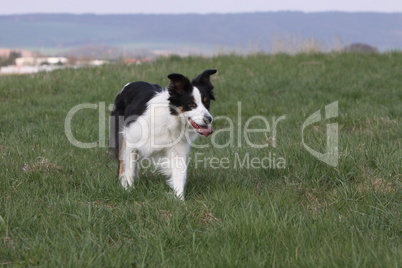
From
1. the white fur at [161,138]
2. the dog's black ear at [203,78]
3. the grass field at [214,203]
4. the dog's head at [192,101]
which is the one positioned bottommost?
the grass field at [214,203]

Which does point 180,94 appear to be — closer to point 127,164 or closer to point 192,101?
point 192,101

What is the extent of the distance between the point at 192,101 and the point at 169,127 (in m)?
0.37

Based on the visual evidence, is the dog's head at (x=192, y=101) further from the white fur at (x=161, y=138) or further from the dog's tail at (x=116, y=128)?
the dog's tail at (x=116, y=128)

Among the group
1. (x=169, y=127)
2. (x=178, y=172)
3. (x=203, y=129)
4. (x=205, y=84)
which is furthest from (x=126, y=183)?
(x=205, y=84)

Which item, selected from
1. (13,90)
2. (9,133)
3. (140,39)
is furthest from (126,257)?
(140,39)

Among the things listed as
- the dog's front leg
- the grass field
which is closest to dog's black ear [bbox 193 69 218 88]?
the dog's front leg

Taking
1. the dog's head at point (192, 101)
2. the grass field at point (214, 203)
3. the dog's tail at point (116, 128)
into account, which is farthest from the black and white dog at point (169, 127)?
the dog's tail at point (116, 128)

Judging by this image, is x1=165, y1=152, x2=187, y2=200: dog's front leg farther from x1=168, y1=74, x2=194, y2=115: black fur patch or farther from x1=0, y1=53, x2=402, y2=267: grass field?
x1=168, y1=74, x2=194, y2=115: black fur patch

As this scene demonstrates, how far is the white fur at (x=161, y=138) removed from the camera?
4820 mm

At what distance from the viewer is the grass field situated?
3031 mm

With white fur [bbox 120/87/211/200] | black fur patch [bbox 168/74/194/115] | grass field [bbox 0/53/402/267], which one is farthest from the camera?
white fur [bbox 120/87/211/200]

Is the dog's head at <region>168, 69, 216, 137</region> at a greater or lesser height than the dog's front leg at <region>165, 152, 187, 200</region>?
greater

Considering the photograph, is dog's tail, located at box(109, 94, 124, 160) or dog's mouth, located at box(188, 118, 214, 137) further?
dog's tail, located at box(109, 94, 124, 160)

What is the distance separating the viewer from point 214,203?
3947mm
